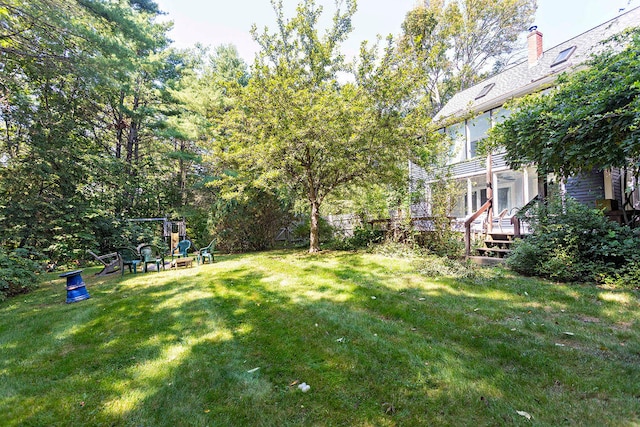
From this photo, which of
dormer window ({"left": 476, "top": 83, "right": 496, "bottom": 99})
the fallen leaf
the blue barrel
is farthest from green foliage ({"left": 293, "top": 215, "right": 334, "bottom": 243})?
the fallen leaf

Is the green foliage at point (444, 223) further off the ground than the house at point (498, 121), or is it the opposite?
the house at point (498, 121)

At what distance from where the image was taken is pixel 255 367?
275 centimetres

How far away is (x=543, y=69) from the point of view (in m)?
11.5

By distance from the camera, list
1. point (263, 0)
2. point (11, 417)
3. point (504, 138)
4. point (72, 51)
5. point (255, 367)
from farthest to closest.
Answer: point (263, 0)
point (72, 51)
point (504, 138)
point (255, 367)
point (11, 417)

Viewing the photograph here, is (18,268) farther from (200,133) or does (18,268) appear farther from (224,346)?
(200,133)

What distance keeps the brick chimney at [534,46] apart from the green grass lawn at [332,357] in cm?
1264

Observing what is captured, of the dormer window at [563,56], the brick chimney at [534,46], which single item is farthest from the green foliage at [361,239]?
the brick chimney at [534,46]

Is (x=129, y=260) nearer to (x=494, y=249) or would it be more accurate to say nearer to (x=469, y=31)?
(x=494, y=249)

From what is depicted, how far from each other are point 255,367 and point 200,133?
13696 millimetres

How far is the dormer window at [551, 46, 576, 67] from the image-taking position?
1081 cm

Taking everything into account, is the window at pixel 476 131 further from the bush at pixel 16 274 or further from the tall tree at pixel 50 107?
the bush at pixel 16 274

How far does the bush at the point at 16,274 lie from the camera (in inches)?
228

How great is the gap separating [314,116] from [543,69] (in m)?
10.3

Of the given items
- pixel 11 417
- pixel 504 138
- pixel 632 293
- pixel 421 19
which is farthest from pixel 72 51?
pixel 421 19
